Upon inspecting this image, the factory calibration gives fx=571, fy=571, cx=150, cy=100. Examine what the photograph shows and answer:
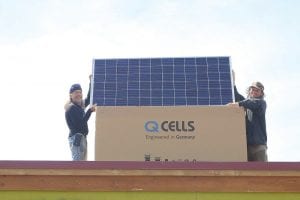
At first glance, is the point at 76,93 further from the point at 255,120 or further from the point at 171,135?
the point at 255,120

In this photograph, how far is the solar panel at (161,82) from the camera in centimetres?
891

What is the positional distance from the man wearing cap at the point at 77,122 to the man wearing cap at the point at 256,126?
213 centimetres

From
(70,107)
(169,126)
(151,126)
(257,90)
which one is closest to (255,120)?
(257,90)

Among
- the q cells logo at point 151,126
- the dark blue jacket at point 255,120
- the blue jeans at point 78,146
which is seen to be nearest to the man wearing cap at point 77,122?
the blue jeans at point 78,146

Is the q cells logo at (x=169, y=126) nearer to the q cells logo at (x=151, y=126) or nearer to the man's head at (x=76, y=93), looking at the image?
the q cells logo at (x=151, y=126)

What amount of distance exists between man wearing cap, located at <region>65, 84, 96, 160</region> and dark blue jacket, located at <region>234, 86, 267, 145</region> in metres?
2.12

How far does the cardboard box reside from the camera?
23.4 ft

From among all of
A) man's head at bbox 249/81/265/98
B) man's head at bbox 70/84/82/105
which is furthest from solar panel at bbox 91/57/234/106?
man's head at bbox 249/81/265/98

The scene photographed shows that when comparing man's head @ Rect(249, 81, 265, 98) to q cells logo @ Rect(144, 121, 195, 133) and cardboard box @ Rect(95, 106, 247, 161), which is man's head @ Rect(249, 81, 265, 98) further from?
q cells logo @ Rect(144, 121, 195, 133)

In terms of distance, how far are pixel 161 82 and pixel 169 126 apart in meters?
2.05

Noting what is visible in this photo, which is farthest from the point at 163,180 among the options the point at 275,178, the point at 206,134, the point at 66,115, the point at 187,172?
the point at 66,115

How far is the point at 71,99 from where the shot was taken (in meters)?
8.18

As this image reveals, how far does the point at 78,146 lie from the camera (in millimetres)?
7961

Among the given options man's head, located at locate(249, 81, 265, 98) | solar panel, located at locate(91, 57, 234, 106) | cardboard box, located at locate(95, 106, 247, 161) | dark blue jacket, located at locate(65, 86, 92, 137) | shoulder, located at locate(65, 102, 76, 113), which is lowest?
cardboard box, located at locate(95, 106, 247, 161)
